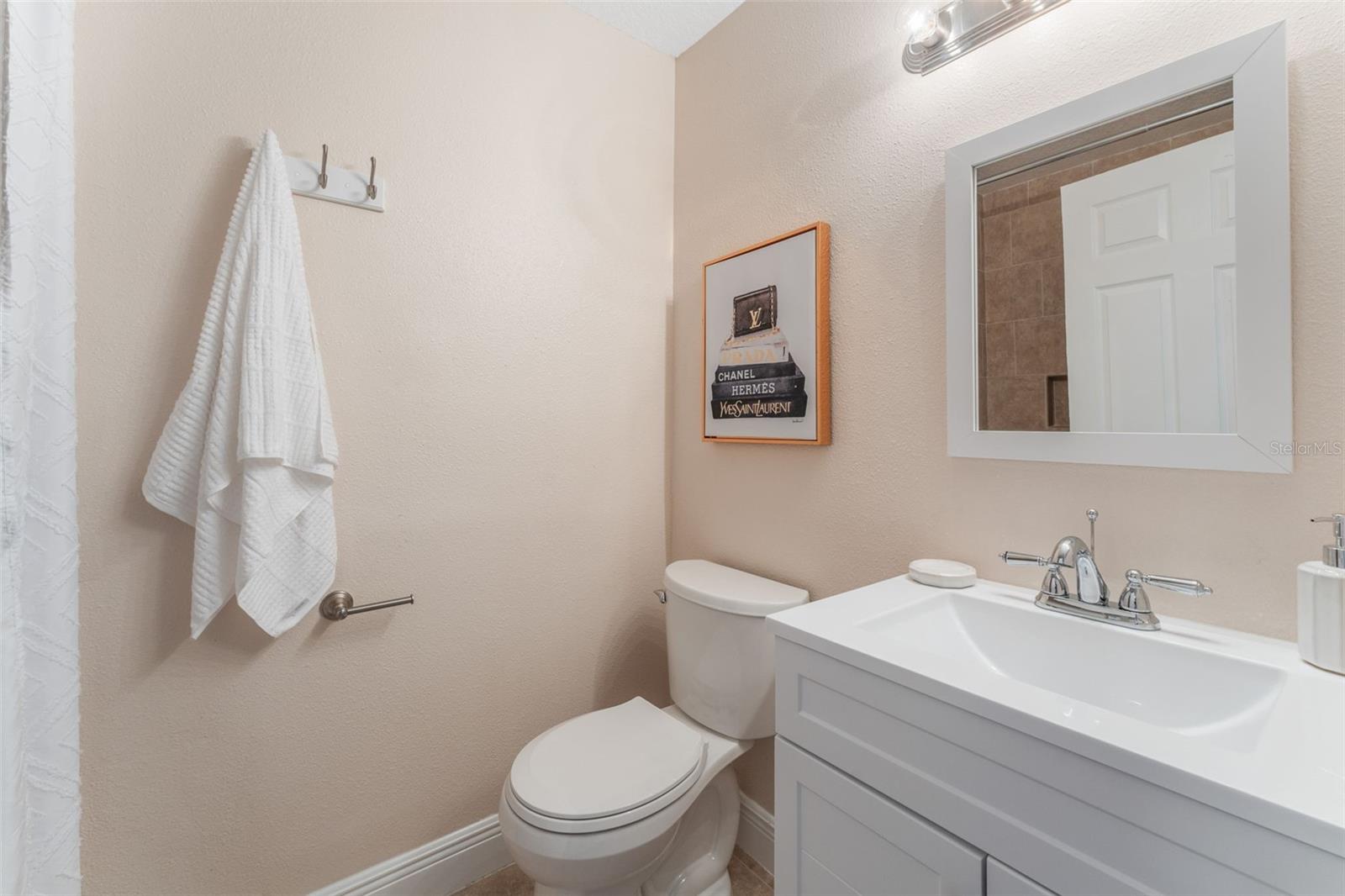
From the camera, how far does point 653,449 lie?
182 centimetres

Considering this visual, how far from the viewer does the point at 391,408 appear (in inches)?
52.7

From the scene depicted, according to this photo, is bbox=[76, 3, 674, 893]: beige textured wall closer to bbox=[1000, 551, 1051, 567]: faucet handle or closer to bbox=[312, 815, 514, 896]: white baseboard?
bbox=[312, 815, 514, 896]: white baseboard

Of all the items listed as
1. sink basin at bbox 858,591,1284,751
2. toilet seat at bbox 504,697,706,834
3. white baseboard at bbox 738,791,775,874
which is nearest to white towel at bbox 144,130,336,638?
toilet seat at bbox 504,697,706,834

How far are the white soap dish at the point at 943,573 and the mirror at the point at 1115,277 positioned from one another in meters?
0.28

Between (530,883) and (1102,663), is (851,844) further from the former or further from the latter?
(530,883)

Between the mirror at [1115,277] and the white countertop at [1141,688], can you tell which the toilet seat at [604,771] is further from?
the mirror at [1115,277]

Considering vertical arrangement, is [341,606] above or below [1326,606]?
below

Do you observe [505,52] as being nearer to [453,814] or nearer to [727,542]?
[727,542]

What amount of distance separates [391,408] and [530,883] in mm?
1282

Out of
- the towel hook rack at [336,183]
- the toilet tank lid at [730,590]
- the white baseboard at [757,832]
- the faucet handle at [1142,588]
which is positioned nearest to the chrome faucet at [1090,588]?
the faucet handle at [1142,588]

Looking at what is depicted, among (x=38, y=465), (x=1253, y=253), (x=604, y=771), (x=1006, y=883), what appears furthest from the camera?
(x=604, y=771)

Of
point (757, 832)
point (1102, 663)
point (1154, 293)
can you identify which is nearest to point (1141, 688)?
point (1102, 663)

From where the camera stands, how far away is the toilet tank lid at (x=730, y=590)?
129cm

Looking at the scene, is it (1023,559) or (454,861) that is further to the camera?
(454,861)
